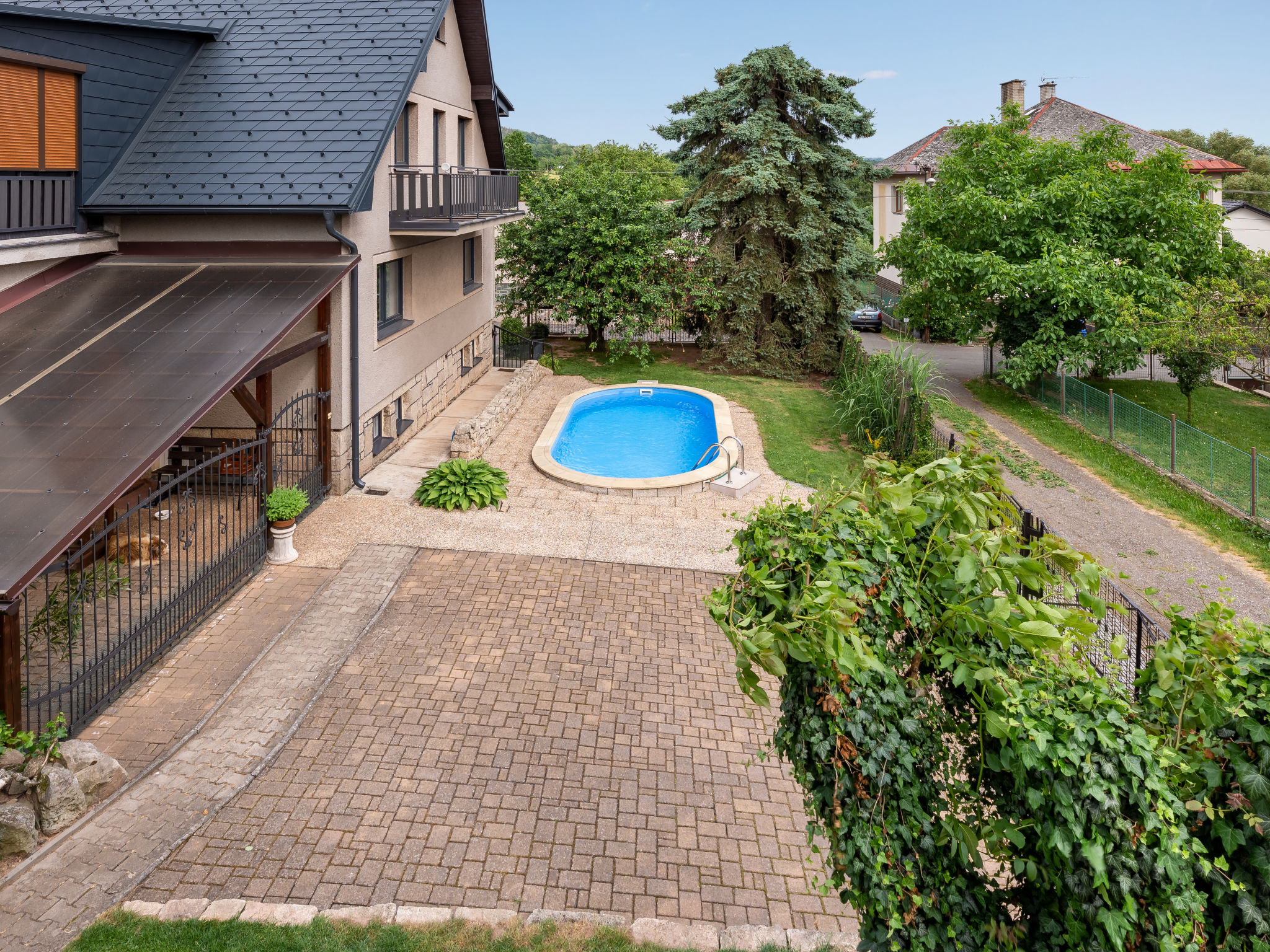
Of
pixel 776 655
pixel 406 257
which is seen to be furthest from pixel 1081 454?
pixel 776 655

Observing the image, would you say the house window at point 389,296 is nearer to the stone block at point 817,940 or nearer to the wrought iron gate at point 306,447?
the wrought iron gate at point 306,447

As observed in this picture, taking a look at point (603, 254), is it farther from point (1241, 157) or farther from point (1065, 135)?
point (1241, 157)

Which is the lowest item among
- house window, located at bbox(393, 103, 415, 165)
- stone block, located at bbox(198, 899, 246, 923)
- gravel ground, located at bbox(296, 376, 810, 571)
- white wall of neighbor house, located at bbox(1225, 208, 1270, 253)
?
stone block, located at bbox(198, 899, 246, 923)

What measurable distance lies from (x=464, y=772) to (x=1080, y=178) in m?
23.4

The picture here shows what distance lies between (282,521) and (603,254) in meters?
14.8

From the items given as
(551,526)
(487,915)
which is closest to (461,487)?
(551,526)

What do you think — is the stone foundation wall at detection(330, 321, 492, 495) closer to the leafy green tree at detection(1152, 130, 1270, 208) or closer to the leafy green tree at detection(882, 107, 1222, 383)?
the leafy green tree at detection(882, 107, 1222, 383)

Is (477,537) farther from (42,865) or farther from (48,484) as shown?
(42,865)

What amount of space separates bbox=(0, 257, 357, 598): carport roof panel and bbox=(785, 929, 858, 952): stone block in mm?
6174

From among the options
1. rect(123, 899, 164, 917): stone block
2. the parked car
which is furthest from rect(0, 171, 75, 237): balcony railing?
the parked car

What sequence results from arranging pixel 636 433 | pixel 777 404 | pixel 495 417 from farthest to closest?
1. pixel 777 404
2. pixel 636 433
3. pixel 495 417

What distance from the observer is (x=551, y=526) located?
44.8 ft

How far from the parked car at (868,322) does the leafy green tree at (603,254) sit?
44.4 feet

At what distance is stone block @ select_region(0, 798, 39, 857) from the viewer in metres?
6.10
